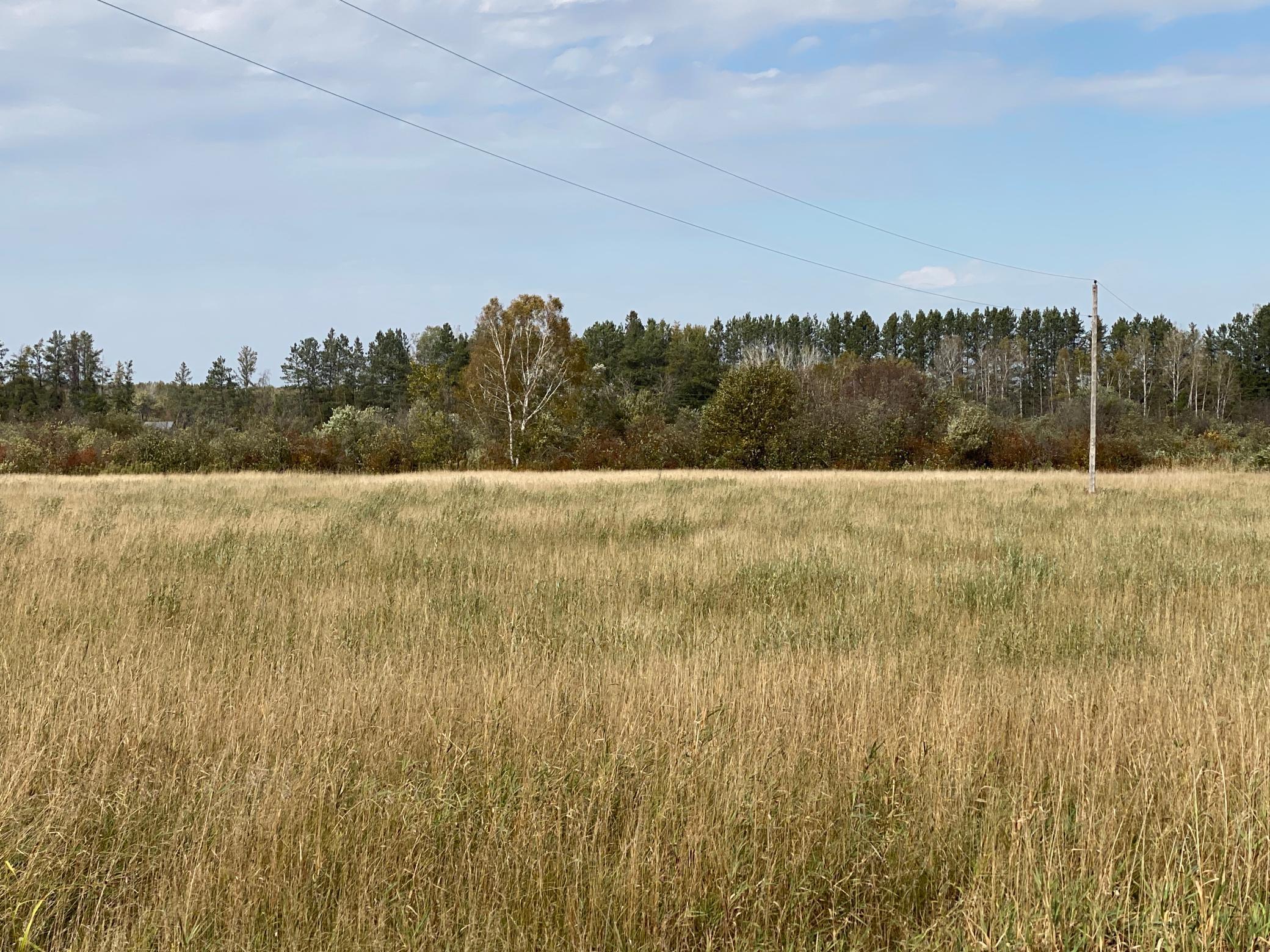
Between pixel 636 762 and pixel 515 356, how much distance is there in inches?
1966

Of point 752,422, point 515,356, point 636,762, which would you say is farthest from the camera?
point 515,356

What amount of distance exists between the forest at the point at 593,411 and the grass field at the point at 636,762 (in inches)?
1411

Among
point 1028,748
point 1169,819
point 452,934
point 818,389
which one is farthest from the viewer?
point 818,389

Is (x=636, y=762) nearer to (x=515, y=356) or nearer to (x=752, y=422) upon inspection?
(x=752, y=422)

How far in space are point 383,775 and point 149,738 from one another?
1469 millimetres

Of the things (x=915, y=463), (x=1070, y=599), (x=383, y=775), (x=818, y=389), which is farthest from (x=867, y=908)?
(x=818, y=389)

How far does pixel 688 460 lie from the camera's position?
154ft

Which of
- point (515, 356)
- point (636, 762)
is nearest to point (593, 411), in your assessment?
point (515, 356)

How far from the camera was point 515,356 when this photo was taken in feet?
174

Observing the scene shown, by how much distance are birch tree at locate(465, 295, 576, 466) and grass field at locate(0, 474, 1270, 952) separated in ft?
141

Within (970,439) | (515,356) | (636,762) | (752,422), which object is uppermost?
(515,356)

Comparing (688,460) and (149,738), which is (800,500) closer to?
(149,738)

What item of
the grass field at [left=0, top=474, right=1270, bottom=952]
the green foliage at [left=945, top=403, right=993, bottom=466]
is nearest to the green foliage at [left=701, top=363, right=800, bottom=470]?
the green foliage at [left=945, top=403, right=993, bottom=466]

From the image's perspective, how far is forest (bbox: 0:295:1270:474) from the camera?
4397 centimetres
